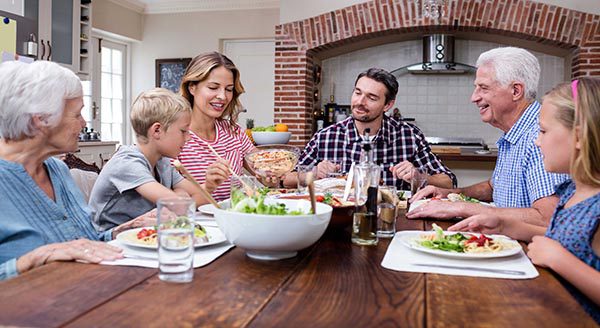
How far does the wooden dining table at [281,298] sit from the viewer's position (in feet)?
2.86

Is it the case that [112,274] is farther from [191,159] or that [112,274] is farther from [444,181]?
[444,181]

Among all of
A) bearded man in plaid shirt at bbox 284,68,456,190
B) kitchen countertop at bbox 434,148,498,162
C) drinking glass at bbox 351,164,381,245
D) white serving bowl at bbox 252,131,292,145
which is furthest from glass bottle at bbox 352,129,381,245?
kitchen countertop at bbox 434,148,498,162

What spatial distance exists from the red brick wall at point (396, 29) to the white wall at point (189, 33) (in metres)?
1.33

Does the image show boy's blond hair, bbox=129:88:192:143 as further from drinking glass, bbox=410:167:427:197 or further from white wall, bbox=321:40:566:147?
white wall, bbox=321:40:566:147

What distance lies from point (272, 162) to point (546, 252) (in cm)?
117

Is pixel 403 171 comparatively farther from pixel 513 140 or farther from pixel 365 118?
pixel 365 118

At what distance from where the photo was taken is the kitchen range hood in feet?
21.3

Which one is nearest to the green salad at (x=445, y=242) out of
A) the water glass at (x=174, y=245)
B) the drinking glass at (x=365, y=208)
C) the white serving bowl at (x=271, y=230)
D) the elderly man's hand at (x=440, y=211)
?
the drinking glass at (x=365, y=208)

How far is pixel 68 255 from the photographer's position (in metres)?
1.19

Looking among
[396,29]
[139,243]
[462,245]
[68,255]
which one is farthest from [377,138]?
[396,29]

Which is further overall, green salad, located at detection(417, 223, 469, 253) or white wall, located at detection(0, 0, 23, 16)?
white wall, located at detection(0, 0, 23, 16)

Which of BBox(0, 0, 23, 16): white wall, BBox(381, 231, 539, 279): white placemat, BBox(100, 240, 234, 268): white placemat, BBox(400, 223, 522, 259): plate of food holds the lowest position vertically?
BBox(381, 231, 539, 279): white placemat

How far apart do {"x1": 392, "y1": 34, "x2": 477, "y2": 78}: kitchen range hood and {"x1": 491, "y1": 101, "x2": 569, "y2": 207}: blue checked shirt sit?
14.3ft

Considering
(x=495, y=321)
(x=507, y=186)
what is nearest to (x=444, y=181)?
(x=507, y=186)
